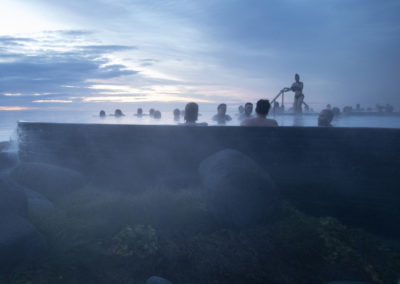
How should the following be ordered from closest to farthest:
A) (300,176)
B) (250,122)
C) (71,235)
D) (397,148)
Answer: (71,235)
(397,148)
(300,176)
(250,122)

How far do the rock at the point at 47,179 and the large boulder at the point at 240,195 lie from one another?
3.54m

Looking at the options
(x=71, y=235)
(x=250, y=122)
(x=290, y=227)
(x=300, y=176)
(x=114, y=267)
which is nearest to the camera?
(x=114, y=267)

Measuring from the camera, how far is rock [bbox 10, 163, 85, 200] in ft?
20.0

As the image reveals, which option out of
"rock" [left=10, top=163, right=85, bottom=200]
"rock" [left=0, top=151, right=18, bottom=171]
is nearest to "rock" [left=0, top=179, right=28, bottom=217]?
"rock" [left=10, top=163, right=85, bottom=200]

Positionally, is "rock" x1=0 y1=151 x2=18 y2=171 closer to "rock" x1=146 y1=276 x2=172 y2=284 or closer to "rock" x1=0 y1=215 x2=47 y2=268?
"rock" x1=0 y1=215 x2=47 y2=268

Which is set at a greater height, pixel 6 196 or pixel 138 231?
pixel 6 196

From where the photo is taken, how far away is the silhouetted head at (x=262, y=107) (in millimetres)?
6221

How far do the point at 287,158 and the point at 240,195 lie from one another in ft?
6.42

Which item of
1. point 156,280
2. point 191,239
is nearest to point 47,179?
point 191,239

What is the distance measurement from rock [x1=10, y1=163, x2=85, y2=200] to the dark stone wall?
2.61 ft

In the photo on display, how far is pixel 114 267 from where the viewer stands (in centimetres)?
374

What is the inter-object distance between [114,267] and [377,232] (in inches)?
198

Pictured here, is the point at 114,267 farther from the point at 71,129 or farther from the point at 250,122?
the point at 71,129

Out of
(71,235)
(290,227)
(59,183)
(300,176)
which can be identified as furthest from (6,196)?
(300,176)
